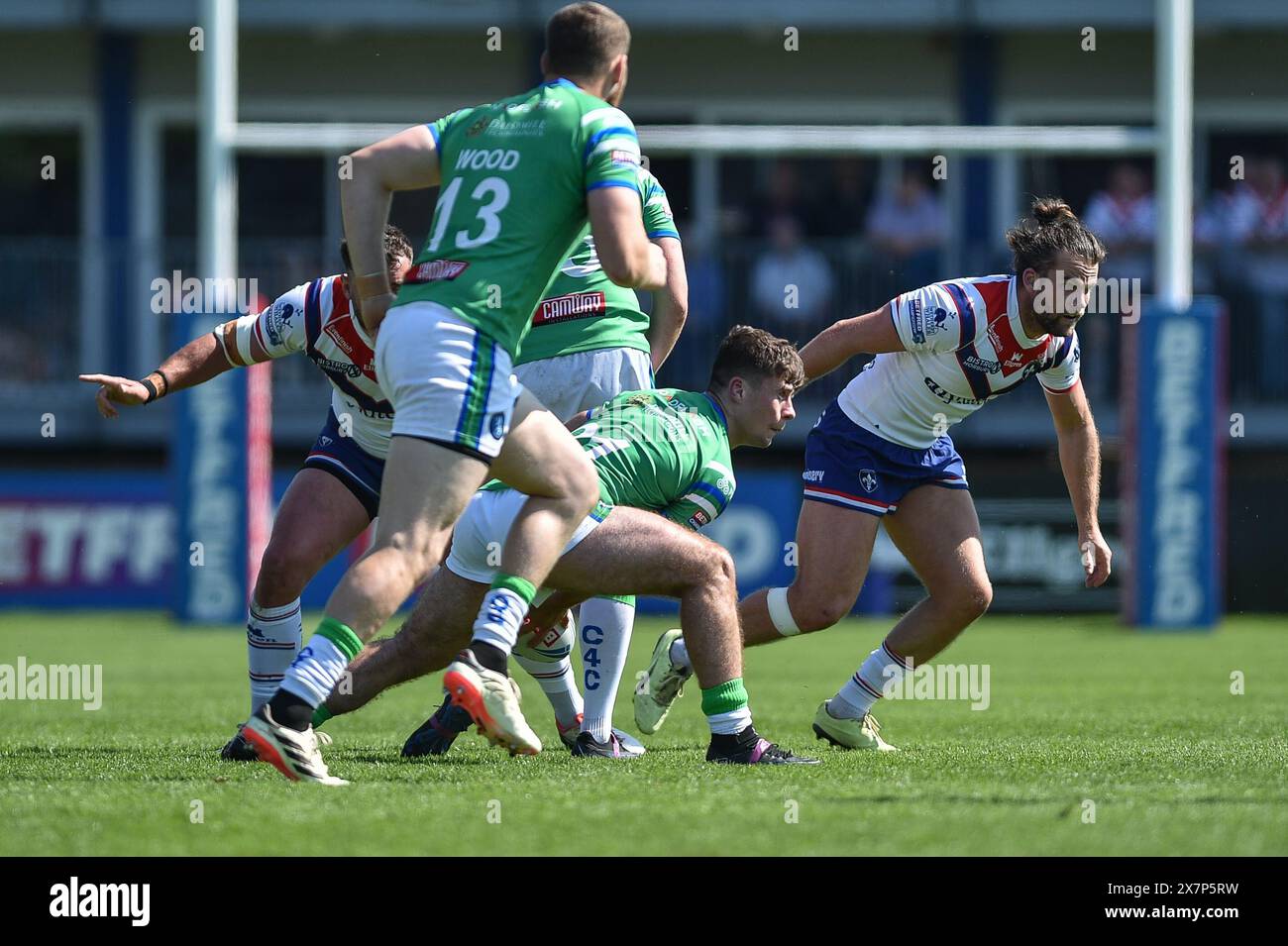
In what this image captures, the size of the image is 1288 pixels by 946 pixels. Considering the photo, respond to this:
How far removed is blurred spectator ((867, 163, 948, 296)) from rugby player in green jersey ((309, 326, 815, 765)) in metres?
9.74

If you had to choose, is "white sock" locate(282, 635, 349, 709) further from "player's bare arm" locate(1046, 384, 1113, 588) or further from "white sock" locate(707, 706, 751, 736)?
"player's bare arm" locate(1046, 384, 1113, 588)

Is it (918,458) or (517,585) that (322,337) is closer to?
(517,585)

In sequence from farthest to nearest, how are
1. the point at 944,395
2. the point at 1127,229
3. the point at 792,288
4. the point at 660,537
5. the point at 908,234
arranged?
1. the point at 908,234
2. the point at 792,288
3. the point at 1127,229
4. the point at 944,395
5. the point at 660,537

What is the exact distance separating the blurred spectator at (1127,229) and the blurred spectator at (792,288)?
2.39 m

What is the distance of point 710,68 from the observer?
19.4 metres

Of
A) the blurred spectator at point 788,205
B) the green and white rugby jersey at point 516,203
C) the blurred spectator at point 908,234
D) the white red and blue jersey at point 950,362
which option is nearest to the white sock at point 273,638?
the green and white rugby jersey at point 516,203

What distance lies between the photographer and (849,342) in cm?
640

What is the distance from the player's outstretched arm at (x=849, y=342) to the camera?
20.9ft

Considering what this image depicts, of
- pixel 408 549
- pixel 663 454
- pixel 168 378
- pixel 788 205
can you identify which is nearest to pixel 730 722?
pixel 663 454

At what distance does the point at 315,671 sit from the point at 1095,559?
3064mm

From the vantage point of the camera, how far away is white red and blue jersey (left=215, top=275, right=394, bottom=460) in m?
6.37
